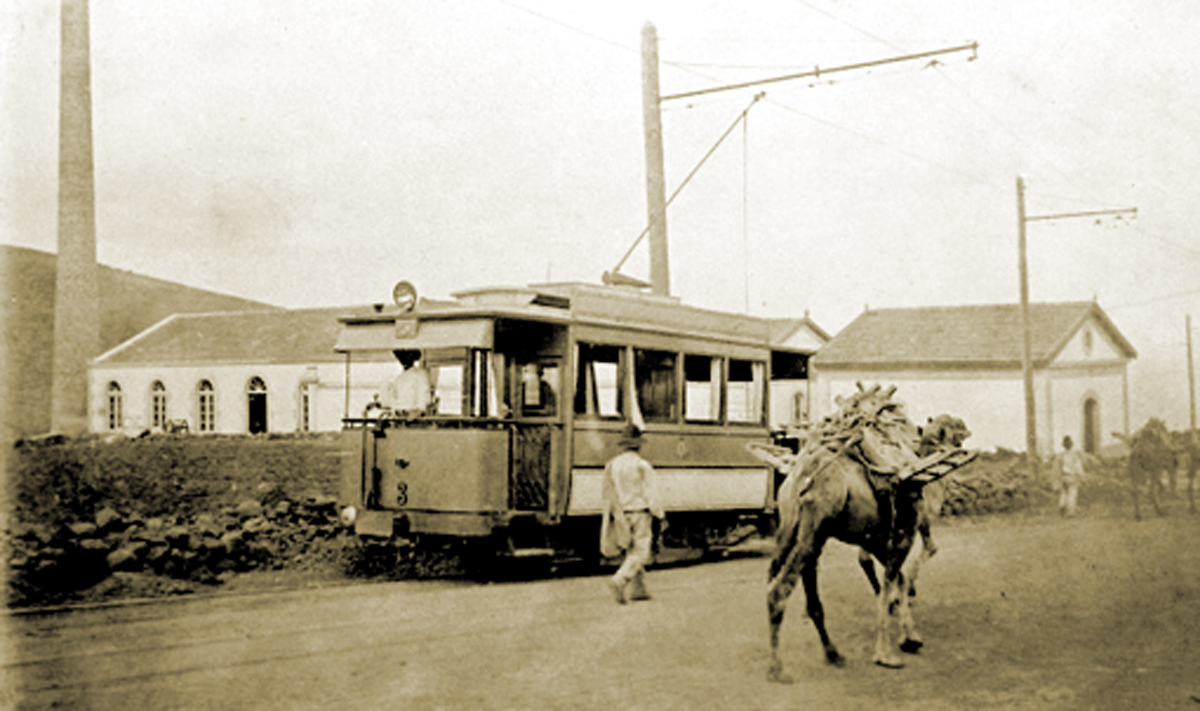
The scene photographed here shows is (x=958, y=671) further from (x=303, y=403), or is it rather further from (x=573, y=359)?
(x=303, y=403)

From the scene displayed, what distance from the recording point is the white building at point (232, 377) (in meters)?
33.2

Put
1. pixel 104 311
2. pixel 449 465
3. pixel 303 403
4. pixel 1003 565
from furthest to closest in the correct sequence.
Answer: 1. pixel 104 311
2. pixel 303 403
3. pixel 1003 565
4. pixel 449 465

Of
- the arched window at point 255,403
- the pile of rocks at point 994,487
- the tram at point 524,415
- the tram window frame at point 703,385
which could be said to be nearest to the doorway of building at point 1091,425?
the pile of rocks at point 994,487

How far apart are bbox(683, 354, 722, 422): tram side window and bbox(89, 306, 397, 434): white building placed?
2067 cm

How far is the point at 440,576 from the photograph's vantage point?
1108 cm

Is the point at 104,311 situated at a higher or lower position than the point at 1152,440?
higher

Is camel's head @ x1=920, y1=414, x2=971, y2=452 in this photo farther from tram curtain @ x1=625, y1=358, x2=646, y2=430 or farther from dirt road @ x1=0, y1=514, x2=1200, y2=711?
tram curtain @ x1=625, y1=358, x2=646, y2=430

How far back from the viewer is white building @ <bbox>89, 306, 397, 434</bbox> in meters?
33.2

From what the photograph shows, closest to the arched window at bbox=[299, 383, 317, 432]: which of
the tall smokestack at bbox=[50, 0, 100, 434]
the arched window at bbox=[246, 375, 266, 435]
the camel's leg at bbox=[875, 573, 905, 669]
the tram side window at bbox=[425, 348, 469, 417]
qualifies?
the arched window at bbox=[246, 375, 266, 435]

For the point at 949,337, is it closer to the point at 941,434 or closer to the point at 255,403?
the point at 941,434

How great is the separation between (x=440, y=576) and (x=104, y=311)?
3362 cm

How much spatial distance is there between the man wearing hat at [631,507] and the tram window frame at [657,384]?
1.82 metres

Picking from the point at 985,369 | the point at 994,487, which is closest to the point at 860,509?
the point at 985,369

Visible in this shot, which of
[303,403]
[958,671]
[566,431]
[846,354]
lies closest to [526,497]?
[566,431]
